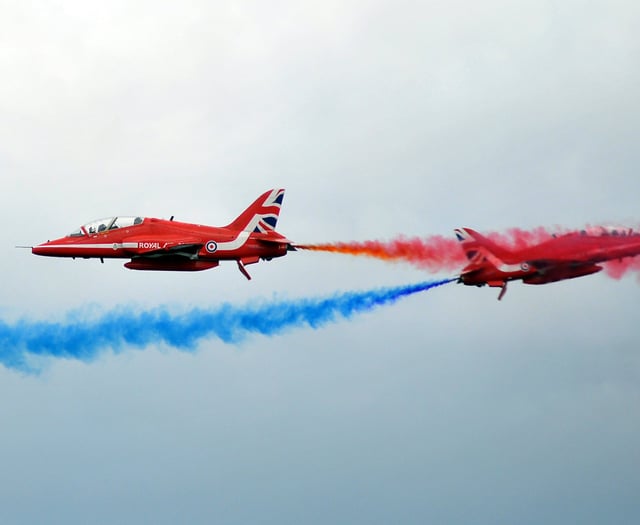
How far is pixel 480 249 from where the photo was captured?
3403 inches

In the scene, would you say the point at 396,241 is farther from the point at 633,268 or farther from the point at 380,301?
the point at 633,268

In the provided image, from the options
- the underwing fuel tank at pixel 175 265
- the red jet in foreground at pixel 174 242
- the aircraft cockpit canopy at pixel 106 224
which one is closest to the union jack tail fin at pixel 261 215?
the red jet in foreground at pixel 174 242

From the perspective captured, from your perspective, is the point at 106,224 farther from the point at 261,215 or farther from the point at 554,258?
the point at 554,258

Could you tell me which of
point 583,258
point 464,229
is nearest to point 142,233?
point 464,229

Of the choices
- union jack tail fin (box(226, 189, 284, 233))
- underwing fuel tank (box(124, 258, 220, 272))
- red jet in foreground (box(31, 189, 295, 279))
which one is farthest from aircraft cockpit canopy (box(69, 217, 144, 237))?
union jack tail fin (box(226, 189, 284, 233))

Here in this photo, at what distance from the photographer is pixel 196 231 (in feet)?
291

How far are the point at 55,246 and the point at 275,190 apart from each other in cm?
1198

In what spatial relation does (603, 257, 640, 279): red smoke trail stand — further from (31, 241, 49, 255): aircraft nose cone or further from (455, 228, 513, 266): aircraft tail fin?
(31, 241, 49, 255): aircraft nose cone

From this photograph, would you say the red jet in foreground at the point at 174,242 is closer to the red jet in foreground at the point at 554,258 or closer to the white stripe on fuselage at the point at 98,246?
the white stripe on fuselage at the point at 98,246

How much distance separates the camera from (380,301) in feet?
302

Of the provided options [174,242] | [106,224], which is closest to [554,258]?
[174,242]

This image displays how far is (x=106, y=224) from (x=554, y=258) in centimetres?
2323

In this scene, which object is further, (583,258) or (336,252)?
(336,252)

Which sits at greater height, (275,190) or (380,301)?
(275,190)
